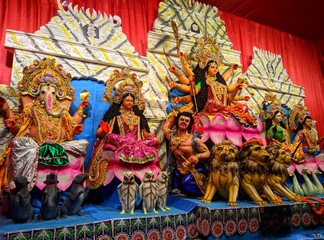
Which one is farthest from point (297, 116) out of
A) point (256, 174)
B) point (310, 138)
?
point (256, 174)

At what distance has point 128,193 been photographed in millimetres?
2717

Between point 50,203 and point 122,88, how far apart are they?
1.70 meters

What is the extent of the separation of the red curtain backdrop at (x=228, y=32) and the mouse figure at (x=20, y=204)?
1.74 m

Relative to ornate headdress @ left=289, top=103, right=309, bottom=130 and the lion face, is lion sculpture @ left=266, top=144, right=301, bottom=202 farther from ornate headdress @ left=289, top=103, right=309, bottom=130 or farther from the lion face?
ornate headdress @ left=289, top=103, right=309, bottom=130

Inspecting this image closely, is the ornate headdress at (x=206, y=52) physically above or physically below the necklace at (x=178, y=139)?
above

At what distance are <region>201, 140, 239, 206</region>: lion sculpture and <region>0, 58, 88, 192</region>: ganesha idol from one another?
1.41 metres

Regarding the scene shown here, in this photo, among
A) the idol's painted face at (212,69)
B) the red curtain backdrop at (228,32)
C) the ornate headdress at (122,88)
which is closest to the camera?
the ornate headdress at (122,88)

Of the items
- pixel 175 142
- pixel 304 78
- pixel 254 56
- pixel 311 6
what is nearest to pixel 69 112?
pixel 175 142

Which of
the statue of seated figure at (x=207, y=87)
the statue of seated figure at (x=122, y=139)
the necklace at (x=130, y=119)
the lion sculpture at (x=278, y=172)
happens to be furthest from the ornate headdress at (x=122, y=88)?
the lion sculpture at (x=278, y=172)

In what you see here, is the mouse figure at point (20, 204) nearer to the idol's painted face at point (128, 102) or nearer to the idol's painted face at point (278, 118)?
the idol's painted face at point (128, 102)

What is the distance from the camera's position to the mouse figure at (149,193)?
274 centimetres

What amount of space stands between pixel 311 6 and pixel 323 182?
3.20 metres

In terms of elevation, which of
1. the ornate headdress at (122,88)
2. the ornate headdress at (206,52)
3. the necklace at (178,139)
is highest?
the ornate headdress at (206,52)

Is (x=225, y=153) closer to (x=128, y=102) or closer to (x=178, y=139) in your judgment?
(x=178, y=139)
